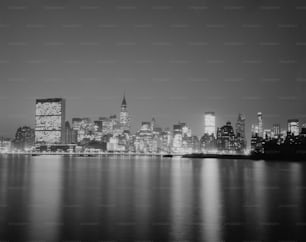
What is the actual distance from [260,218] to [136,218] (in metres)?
6.32

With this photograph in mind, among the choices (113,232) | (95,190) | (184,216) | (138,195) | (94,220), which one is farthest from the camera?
(95,190)

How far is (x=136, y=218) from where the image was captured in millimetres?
19234

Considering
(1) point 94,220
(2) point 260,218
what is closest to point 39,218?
(1) point 94,220

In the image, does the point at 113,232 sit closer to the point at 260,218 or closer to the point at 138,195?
the point at 260,218

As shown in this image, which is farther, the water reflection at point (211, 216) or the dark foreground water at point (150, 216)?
the water reflection at point (211, 216)

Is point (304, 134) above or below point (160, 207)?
above

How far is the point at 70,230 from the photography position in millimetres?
15867

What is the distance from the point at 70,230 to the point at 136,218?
4279mm

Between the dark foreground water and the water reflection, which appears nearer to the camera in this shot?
the dark foreground water

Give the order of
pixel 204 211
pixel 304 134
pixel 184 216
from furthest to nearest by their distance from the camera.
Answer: pixel 304 134 → pixel 204 211 → pixel 184 216

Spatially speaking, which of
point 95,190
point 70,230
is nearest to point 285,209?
point 70,230

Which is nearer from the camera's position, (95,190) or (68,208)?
(68,208)

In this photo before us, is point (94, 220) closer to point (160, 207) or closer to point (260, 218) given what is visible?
point (160, 207)

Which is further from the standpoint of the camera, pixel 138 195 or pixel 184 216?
pixel 138 195
